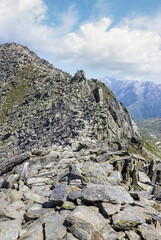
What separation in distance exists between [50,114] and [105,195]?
39.5 metres

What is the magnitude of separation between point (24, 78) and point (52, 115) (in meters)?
48.1

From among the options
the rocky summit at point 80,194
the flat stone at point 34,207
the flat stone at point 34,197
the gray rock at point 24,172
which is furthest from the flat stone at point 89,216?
the gray rock at point 24,172

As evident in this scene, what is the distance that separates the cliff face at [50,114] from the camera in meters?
33.8

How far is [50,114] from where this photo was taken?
153ft

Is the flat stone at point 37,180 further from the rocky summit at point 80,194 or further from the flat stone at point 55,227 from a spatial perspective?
the flat stone at point 55,227

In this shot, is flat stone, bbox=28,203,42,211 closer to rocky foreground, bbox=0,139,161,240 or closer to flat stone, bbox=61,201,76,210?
rocky foreground, bbox=0,139,161,240

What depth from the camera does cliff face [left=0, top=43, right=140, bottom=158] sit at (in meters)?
33.8

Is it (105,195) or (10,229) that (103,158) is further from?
(10,229)

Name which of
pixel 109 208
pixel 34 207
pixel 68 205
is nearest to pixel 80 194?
pixel 68 205

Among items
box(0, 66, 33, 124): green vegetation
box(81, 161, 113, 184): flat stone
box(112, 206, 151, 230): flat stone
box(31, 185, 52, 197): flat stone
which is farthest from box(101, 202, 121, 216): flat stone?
box(0, 66, 33, 124): green vegetation

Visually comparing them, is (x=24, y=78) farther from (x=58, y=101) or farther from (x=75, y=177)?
(x=75, y=177)

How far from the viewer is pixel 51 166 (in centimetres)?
1565

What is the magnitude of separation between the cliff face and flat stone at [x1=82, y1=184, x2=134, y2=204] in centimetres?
1674

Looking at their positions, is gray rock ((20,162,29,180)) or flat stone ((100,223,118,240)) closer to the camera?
flat stone ((100,223,118,240))
